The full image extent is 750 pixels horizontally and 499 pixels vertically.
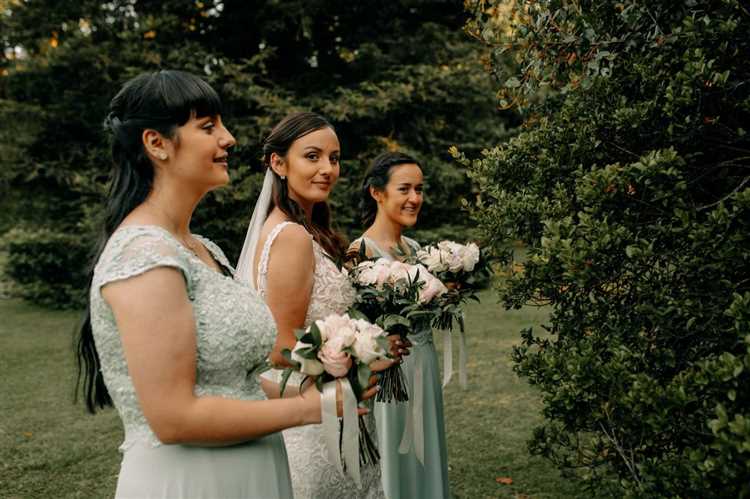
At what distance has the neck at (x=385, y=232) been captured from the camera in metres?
4.66

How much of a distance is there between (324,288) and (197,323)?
4.26 feet

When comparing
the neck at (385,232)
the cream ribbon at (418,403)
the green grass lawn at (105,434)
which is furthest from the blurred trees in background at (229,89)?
the cream ribbon at (418,403)

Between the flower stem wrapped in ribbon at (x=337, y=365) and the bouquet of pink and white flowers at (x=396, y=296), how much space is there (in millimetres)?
901

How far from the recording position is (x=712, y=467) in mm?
1749

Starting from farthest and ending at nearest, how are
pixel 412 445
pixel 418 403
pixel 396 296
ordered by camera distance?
pixel 412 445, pixel 418 403, pixel 396 296

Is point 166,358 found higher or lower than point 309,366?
higher

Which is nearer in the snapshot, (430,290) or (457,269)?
(430,290)

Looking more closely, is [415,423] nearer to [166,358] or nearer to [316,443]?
[316,443]

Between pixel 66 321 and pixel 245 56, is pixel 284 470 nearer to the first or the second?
pixel 66 321

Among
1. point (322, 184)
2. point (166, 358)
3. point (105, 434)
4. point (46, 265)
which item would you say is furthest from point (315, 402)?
point (46, 265)

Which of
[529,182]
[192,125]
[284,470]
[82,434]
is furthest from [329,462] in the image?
[82,434]

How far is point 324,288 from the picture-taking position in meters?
3.20

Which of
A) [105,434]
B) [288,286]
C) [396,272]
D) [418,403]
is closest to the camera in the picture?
[288,286]

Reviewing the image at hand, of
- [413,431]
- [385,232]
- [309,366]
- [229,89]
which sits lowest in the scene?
[413,431]
